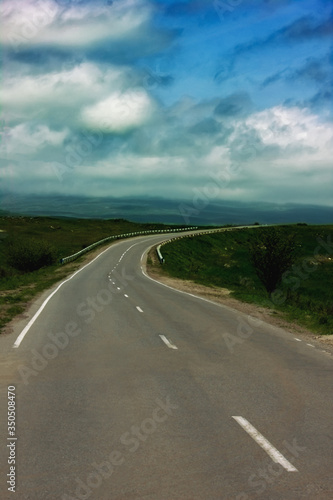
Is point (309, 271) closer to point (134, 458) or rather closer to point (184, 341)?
point (184, 341)

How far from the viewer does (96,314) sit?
20.9 m

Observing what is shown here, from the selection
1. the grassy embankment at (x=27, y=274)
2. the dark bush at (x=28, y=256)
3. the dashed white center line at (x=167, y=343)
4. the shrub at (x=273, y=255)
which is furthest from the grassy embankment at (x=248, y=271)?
the dark bush at (x=28, y=256)

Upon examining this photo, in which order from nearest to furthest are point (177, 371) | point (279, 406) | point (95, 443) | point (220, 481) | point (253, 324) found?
point (220, 481) → point (95, 443) → point (279, 406) → point (177, 371) → point (253, 324)

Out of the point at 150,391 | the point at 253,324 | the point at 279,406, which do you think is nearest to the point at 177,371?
the point at 150,391

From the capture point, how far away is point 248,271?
69125 millimetres

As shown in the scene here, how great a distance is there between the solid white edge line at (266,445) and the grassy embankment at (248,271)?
11.7 metres

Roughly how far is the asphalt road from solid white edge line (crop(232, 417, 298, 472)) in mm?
14

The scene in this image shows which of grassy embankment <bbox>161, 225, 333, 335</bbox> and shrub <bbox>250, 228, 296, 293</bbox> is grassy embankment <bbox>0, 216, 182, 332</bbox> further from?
shrub <bbox>250, 228, 296, 293</bbox>

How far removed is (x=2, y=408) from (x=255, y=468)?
433cm

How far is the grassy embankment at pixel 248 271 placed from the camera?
2838cm

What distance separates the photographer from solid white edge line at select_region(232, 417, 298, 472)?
6.24m

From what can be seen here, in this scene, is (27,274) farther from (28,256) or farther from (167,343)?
(167,343)

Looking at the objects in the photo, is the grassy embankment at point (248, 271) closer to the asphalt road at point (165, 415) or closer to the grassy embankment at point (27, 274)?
the asphalt road at point (165, 415)

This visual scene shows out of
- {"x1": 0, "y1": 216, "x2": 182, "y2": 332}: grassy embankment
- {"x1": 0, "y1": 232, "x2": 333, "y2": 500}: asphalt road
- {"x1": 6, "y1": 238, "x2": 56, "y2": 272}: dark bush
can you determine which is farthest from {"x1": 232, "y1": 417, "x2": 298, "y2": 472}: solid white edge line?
{"x1": 6, "y1": 238, "x2": 56, "y2": 272}: dark bush
